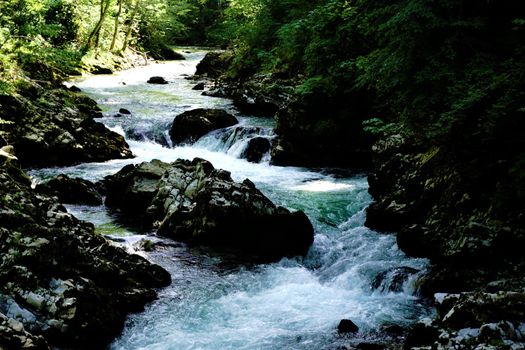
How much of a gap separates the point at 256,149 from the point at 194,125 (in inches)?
131

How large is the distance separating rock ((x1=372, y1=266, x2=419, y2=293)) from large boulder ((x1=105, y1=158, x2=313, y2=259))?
195 cm

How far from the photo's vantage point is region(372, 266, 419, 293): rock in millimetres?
8328

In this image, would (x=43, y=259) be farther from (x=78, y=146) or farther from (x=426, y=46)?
(x=78, y=146)

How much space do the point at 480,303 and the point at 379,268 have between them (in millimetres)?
4014

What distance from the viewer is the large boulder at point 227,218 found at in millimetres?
10102

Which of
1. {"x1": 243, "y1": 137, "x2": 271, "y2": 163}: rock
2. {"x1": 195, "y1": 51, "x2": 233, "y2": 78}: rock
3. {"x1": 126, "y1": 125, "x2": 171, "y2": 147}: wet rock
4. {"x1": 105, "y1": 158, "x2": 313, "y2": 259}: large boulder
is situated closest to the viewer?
{"x1": 105, "y1": 158, "x2": 313, "y2": 259}: large boulder

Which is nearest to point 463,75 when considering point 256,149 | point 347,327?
point 347,327

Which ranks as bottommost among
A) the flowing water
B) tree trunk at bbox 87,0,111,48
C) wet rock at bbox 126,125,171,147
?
the flowing water

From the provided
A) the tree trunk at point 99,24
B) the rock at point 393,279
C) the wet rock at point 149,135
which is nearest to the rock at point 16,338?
the rock at point 393,279

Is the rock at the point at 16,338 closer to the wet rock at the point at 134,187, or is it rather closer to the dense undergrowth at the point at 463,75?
the dense undergrowth at the point at 463,75

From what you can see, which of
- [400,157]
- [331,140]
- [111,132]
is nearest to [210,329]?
[400,157]

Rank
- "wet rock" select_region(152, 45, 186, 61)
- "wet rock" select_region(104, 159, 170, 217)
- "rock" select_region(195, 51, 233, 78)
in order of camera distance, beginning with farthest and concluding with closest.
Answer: "wet rock" select_region(152, 45, 186, 61) → "rock" select_region(195, 51, 233, 78) → "wet rock" select_region(104, 159, 170, 217)

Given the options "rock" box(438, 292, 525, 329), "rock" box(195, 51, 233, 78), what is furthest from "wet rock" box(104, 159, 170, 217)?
"rock" box(195, 51, 233, 78)

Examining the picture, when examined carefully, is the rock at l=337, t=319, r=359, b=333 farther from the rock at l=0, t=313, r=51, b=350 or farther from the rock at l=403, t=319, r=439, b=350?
the rock at l=0, t=313, r=51, b=350
